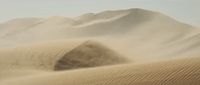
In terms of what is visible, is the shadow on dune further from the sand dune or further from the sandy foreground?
the sand dune

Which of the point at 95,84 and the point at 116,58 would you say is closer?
the point at 95,84

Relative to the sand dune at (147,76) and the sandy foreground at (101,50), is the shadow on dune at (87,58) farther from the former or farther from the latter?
the sand dune at (147,76)

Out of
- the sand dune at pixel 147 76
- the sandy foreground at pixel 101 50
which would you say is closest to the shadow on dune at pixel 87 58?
the sandy foreground at pixel 101 50

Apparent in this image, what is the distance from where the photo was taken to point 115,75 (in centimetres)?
552

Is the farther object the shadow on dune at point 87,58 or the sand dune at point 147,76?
the shadow on dune at point 87,58

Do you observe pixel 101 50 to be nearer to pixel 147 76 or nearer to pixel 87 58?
pixel 87 58

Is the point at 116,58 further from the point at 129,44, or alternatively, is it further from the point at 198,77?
the point at 129,44

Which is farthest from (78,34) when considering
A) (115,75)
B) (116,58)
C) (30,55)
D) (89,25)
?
(115,75)

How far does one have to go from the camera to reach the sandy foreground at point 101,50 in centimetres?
546

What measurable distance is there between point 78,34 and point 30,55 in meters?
14.3

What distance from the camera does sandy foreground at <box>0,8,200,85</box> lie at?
546cm

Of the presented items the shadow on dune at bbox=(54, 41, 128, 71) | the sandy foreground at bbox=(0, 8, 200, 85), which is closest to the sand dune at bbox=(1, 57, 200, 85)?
the sandy foreground at bbox=(0, 8, 200, 85)

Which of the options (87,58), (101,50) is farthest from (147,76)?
(101,50)

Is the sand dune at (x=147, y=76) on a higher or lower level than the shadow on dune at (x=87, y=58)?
higher
